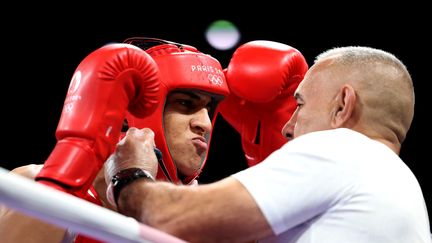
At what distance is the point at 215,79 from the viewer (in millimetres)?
2000

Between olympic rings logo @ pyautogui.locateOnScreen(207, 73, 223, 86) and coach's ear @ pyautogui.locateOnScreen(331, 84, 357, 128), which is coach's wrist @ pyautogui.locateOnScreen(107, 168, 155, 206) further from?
olympic rings logo @ pyautogui.locateOnScreen(207, 73, 223, 86)

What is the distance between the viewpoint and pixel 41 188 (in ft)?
2.52

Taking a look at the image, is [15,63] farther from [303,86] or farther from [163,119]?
[303,86]

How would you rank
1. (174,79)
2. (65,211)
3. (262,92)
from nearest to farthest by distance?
(65,211)
(174,79)
(262,92)

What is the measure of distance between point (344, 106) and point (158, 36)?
11.8 ft

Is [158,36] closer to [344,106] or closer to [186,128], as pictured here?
[186,128]

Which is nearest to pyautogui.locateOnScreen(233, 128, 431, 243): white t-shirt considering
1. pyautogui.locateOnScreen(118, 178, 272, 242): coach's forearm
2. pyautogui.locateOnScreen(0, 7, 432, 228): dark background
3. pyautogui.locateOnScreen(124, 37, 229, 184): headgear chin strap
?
pyautogui.locateOnScreen(118, 178, 272, 242): coach's forearm

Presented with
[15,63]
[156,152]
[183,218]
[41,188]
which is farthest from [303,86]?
[15,63]

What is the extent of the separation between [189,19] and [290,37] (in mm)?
913

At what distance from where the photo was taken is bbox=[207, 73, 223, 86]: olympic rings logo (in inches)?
78.0

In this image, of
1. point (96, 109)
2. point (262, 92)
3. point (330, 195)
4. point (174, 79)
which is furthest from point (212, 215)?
point (262, 92)

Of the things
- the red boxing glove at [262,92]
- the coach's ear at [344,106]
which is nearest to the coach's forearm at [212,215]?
the coach's ear at [344,106]

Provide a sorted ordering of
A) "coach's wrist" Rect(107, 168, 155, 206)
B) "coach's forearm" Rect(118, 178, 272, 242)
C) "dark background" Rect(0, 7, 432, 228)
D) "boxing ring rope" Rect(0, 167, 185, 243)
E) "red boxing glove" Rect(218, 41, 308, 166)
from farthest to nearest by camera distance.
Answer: "dark background" Rect(0, 7, 432, 228), "red boxing glove" Rect(218, 41, 308, 166), "coach's wrist" Rect(107, 168, 155, 206), "coach's forearm" Rect(118, 178, 272, 242), "boxing ring rope" Rect(0, 167, 185, 243)

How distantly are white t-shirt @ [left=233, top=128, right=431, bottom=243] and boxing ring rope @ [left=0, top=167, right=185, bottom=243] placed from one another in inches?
11.9
